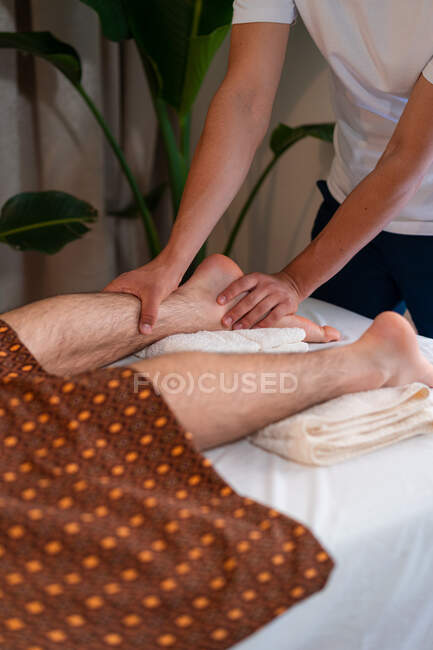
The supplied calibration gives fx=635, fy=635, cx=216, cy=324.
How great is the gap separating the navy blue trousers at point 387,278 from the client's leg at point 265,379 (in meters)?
0.41

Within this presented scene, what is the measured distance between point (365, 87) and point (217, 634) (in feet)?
3.61

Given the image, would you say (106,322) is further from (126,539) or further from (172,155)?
(172,155)

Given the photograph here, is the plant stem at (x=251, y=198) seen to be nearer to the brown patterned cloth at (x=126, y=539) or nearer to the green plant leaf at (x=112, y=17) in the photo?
the green plant leaf at (x=112, y=17)

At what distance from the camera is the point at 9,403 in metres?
0.83

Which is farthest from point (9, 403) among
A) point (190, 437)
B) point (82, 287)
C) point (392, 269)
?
point (82, 287)

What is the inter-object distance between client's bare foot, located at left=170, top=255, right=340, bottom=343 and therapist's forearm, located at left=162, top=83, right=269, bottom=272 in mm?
49

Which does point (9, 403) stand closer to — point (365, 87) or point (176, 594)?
point (176, 594)

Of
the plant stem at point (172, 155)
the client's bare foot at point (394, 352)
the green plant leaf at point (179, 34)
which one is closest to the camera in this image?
the client's bare foot at point (394, 352)

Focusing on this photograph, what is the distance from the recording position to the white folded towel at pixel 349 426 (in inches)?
34.0

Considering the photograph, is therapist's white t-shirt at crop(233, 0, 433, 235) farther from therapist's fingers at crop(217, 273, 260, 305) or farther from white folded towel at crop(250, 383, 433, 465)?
white folded towel at crop(250, 383, 433, 465)

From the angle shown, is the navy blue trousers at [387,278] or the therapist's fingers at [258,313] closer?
the therapist's fingers at [258,313]

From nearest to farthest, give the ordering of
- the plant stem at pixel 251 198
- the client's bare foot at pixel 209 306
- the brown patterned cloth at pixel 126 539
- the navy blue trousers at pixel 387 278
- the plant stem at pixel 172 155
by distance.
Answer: the brown patterned cloth at pixel 126 539 < the client's bare foot at pixel 209 306 < the navy blue trousers at pixel 387 278 < the plant stem at pixel 172 155 < the plant stem at pixel 251 198

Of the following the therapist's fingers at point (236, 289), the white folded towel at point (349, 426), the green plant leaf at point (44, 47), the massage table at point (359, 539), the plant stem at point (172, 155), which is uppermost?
the green plant leaf at point (44, 47)

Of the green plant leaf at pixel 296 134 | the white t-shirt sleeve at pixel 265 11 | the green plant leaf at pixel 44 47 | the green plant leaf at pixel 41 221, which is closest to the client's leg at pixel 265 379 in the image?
the white t-shirt sleeve at pixel 265 11
